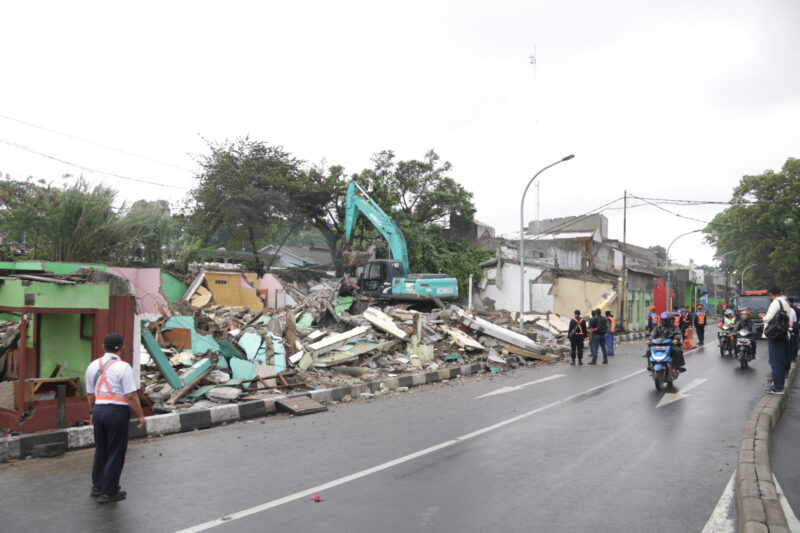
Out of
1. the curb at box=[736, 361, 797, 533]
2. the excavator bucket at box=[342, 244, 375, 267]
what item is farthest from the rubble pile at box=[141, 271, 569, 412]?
the curb at box=[736, 361, 797, 533]

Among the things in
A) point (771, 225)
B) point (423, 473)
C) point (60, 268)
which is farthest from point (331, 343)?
point (771, 225)

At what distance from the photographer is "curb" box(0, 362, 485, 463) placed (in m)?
6.62

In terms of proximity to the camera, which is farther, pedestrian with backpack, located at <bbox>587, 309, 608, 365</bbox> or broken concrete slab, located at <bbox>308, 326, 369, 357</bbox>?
pedestrian with backpack, located at <bbox>587, 309, 608, 365</bbox>

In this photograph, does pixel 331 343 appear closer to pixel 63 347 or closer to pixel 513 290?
pixel 63 347

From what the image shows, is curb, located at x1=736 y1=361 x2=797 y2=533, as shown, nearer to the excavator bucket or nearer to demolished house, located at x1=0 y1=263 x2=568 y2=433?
demolished house, located at x1=0 y1=263 x2=568 y2=433

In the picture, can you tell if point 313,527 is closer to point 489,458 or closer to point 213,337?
point 489,458

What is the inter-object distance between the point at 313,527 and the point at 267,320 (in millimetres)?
12070

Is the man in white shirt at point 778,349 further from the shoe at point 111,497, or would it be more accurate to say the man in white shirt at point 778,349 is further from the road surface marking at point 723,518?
the shoe at point 111,497

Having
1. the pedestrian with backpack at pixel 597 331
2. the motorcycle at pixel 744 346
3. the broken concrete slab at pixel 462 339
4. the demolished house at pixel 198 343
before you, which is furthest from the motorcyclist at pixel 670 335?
the broken concrete slab at pixel 462 339

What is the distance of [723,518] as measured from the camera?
439cm

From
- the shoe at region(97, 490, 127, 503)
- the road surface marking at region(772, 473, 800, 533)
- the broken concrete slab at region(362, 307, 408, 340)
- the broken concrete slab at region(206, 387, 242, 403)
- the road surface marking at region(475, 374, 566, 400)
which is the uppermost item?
the broken concrete slab at region(362, 307, 408, 340)

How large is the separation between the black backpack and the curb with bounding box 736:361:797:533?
283 cm

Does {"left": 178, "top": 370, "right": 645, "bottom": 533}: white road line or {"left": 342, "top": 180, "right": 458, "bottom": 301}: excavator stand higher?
{"left": 342, "top": 180, "right": 458, "bottom": 301}: excavator

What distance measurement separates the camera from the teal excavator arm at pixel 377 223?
24016 millimetres
